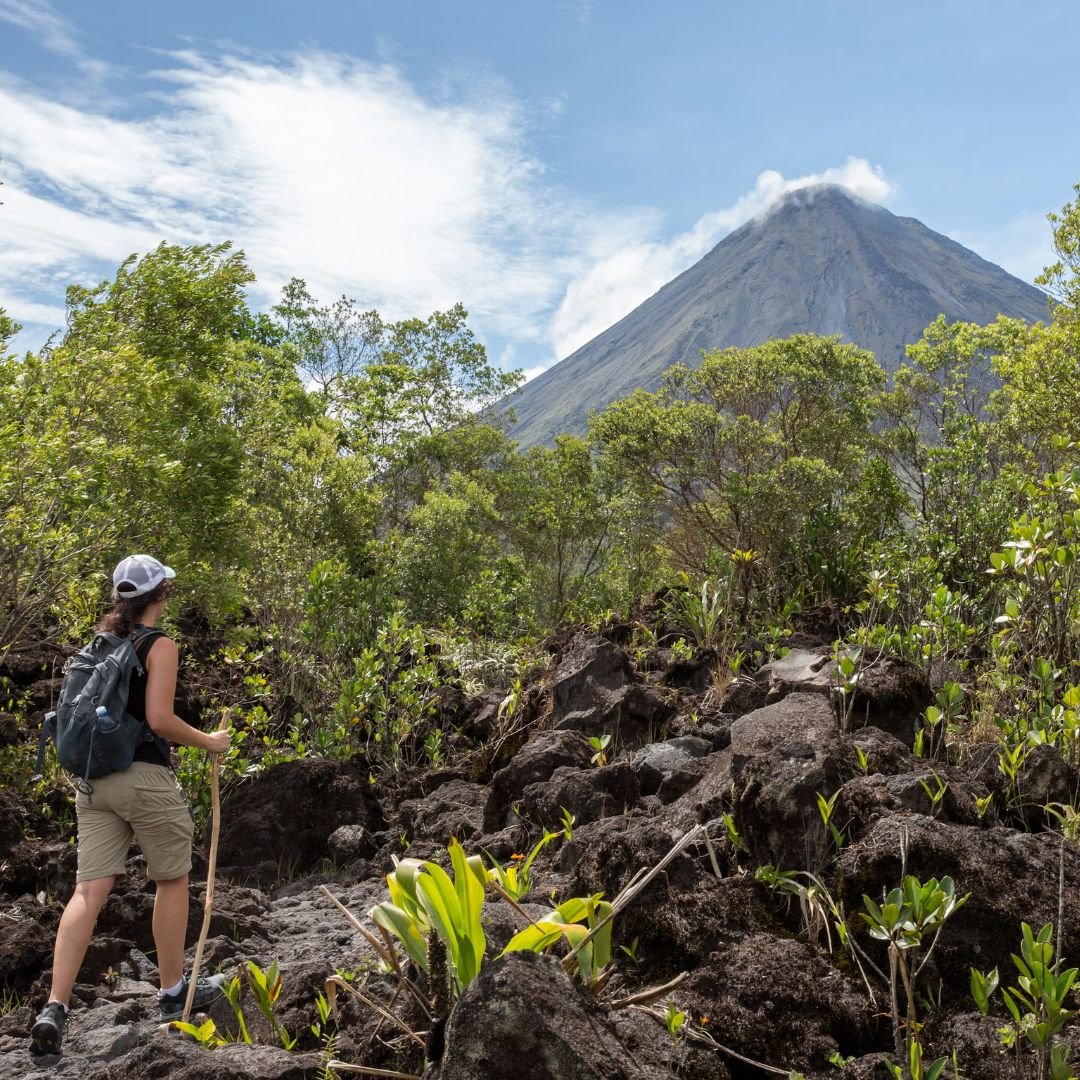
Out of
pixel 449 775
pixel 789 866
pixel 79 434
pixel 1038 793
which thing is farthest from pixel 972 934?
pixel 79 434

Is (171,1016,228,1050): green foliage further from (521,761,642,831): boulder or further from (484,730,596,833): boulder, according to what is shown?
(484,730,596,833): boulder

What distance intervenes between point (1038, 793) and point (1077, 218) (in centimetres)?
980

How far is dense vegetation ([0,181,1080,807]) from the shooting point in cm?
616

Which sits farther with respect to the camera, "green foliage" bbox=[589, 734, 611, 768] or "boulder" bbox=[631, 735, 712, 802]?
"green foliage" bbox=[589, 734, 611, 768]

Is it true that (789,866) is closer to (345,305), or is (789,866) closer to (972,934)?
(972,934)

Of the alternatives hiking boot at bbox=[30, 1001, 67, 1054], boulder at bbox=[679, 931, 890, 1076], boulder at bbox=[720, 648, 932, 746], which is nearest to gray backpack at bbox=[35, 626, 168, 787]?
hiking boot at bbox=[30, 1001, 67, 1054]

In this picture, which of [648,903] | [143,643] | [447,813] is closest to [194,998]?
[143,643]

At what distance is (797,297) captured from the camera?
14588 centimetres

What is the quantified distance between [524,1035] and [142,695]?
228 cm

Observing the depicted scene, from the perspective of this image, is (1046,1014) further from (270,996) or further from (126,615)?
(126,615)

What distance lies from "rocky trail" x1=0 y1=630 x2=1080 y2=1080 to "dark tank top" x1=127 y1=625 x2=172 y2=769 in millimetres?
825

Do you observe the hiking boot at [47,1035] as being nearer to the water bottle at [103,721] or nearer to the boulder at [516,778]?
the water bottle at [103,721]

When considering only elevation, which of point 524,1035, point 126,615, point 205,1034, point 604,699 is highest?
point 126,615

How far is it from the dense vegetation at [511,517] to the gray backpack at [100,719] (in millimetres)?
2397
